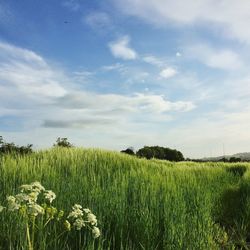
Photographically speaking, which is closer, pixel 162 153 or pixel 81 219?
pixel 81 219

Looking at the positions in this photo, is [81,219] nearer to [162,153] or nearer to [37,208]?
A: [37,208]

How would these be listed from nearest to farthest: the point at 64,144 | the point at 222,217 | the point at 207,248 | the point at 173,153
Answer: the point at 207,248
the point at 222,217
the point at 64,144
the point at 173,153

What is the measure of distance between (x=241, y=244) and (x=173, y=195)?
1.27 m

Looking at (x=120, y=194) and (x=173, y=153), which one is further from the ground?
(x=173, y=153)

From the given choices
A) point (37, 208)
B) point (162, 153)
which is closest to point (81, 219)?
point (37, 208)

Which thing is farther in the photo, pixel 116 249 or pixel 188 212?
pixel 188 212

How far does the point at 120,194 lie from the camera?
585 centimetres

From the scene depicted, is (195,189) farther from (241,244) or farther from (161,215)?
(161,215)

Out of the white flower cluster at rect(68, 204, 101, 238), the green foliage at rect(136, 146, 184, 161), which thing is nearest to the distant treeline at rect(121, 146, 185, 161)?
the green foliage at rect(136, 146, 184, 161)

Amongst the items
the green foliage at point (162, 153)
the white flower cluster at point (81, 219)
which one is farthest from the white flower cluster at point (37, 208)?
the green foliage at point (162, 153)

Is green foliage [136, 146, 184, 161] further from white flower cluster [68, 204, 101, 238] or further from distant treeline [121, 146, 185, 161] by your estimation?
white flower cluster [68, 204, 101, 238]

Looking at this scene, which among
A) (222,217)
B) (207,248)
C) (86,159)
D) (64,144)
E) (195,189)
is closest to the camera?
(207,248)

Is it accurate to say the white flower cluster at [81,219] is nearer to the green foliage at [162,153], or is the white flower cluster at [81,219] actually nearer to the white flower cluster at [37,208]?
the white flower cluster at [37,208]

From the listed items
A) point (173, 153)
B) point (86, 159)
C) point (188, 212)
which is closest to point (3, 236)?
point (188, 212)
